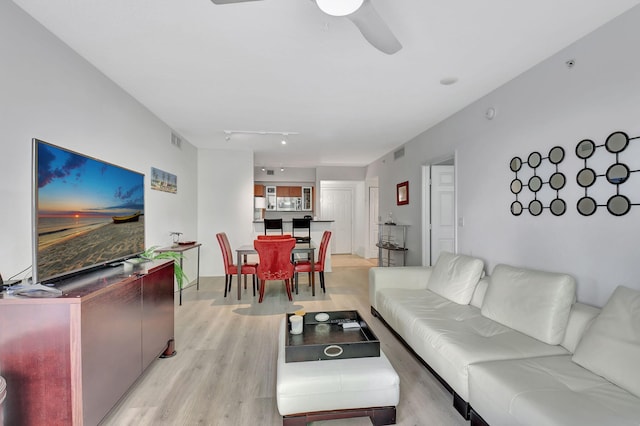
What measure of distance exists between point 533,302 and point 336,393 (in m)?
1.59

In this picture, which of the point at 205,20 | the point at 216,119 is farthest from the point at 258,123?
the point at 205,20

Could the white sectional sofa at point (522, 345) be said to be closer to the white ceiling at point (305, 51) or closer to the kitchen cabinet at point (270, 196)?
the white ceiling at point (305, 51)

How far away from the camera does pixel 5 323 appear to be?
139 centimetres

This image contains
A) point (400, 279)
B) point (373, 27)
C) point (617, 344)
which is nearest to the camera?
point (617, 344)

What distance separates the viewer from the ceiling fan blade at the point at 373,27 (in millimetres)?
1525

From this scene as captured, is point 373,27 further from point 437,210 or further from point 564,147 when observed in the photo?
point 437,210

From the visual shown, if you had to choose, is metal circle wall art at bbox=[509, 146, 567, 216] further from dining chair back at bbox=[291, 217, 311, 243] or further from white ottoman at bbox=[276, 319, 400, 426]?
dining chair back at bbox=[291, 217, 311, 243]

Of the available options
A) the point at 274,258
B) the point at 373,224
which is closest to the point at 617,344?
the point at 274,258

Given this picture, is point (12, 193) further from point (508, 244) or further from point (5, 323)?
point (508, 244)

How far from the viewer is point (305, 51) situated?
237cm

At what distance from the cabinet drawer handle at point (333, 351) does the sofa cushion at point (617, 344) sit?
4.57ft

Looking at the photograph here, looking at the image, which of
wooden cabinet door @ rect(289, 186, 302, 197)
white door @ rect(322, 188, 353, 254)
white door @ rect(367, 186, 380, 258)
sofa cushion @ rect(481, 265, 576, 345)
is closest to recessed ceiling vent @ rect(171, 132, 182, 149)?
wooden cabinet door @ rect(289, 186, 302, 197)

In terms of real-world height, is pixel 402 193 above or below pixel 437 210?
above

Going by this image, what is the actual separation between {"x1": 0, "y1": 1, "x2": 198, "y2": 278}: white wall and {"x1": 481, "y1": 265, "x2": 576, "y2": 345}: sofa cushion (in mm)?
3453
